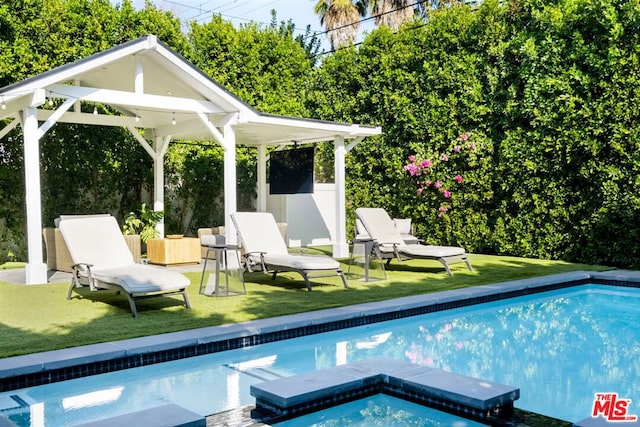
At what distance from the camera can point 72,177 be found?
14.0 meters

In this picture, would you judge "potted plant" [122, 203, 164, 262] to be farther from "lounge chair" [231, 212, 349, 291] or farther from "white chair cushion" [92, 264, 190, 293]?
"white chair cushion" [92, 264, 190, 293]

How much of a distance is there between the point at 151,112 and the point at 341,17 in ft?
61.7

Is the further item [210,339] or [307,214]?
[307,214]

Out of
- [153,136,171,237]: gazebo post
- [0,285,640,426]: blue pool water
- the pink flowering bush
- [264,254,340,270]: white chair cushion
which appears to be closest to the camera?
[0,285,640,426]: blue pool water

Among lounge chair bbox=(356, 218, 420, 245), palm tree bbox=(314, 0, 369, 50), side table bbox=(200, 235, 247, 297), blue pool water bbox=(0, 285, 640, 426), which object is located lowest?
blue pool water bbox=(0, 285, 640, 426)

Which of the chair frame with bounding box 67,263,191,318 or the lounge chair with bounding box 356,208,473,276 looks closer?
the chair frame with bounding box 67,263,191,318

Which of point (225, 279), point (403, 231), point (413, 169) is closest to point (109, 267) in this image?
point (225, 279)

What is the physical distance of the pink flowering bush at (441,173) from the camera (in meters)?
13.9

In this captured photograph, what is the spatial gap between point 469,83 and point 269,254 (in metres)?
6.83

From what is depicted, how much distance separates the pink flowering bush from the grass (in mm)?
3064

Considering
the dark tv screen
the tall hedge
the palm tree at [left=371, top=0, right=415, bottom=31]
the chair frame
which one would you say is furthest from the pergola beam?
the palm tree at [left=371, top=0, right=415, bottom=31]

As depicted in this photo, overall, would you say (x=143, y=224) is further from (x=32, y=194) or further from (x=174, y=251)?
(x=32, y=194)

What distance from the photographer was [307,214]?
1705 centimetres

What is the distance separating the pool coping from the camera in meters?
5.08
